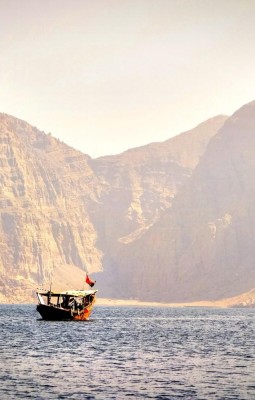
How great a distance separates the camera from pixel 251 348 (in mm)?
88750

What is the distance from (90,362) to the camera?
71.2 m

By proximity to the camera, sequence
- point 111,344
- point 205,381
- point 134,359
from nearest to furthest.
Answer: point 205,381, point 134,359, point 111,344

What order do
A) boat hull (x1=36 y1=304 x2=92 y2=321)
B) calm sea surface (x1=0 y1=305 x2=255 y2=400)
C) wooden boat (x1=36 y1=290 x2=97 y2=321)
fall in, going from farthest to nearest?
boat hull (x1=36 y1=304 x2=92 y2=321)
wooden boat (x1=36 y1=290 x2=97 y2=321)
calm sea surface (x1=0 y1=305 x2=255 y2=400)

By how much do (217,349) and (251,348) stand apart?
4302 mm

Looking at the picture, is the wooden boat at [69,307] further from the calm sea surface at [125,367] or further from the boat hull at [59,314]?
the calm sea surface at [125,367]

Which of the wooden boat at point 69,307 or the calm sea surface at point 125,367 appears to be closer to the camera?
the calm sea surface at point 125,367

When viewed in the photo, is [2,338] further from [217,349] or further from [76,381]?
[76,381]

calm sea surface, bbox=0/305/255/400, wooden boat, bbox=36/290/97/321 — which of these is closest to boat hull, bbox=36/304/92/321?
wooden boat, bbox=36/290/97/321

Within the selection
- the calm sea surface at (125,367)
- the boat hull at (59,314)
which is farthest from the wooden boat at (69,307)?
the calm sea surface at (125,367)

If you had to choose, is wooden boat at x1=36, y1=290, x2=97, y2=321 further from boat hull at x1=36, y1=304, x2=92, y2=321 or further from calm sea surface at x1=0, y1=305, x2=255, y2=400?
calm sea surface at x1=0, y1=305, x2=255, y2=400

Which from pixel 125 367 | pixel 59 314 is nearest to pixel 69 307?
pixel 59 314

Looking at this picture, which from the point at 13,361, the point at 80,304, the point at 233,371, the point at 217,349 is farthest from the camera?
the point at 80,304

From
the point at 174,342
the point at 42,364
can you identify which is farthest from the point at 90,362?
the point at 174,342

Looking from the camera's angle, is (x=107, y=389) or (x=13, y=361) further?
(x=13, y=361)
